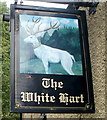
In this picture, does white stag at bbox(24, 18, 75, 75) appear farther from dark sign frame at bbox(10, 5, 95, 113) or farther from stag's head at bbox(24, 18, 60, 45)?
dark sign frame at bbox(10, 5, 95, 113)

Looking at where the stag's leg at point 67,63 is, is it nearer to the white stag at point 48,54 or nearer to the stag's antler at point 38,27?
the white stag at point 48,54

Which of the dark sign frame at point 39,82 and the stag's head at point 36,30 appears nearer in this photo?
the dark sign frame at point 39,82

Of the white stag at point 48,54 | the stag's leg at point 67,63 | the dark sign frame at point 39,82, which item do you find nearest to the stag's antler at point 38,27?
the white stag at point 48,54

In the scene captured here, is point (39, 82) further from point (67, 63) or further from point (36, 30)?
point (36, 30)

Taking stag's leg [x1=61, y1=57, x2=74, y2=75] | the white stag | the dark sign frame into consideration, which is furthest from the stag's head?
stag's leg [x1=61, y1=57, x2=74, y2=75]

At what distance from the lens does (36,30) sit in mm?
5723

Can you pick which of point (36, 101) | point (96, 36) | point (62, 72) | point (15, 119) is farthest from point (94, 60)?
point (15, 119)

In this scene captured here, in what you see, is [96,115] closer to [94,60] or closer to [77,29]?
[94,60]

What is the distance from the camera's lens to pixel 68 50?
575 centimetres

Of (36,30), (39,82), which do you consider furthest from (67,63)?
(36,30)

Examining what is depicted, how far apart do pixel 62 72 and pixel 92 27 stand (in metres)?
1.39

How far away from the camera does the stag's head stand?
5.56 m

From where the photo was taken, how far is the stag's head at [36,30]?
556 centimetres

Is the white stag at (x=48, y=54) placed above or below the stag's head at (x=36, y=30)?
below
